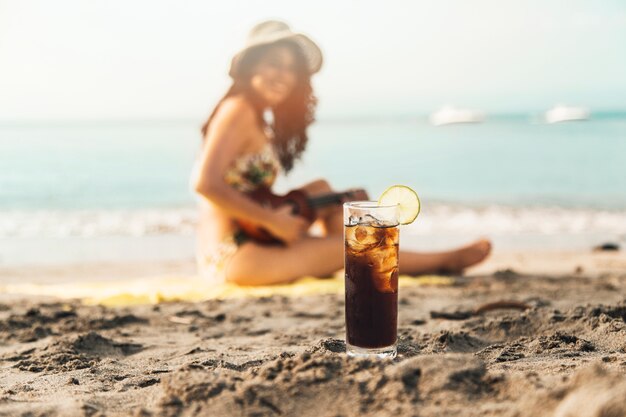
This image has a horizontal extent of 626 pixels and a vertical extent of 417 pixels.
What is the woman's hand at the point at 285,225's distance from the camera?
16.0 feet

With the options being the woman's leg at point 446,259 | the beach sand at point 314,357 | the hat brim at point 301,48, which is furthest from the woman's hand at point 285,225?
the hat brim at point 301,48

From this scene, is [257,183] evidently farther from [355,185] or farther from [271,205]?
[355,185]

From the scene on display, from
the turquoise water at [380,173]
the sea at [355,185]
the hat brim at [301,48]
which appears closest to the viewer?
the hat brim at [301,48]

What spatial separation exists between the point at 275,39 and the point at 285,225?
53.5 inches

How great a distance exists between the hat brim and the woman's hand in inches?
45.8

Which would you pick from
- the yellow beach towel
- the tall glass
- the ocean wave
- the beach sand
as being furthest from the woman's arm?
the ocean wave

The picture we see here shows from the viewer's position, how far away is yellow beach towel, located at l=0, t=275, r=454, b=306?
14.7 feet

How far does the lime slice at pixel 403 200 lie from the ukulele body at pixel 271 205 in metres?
2.49

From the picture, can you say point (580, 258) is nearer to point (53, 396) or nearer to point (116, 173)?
point (53, 396)

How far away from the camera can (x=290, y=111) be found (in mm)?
5617

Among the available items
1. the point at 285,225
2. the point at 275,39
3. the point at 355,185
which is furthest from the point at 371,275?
the point at 355,185

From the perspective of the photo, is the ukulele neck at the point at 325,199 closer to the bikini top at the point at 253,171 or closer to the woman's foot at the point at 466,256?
the bikini top at the point at 253,171

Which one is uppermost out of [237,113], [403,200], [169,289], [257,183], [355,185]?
[237,113]

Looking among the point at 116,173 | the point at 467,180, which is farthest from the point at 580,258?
the point at 116,173
